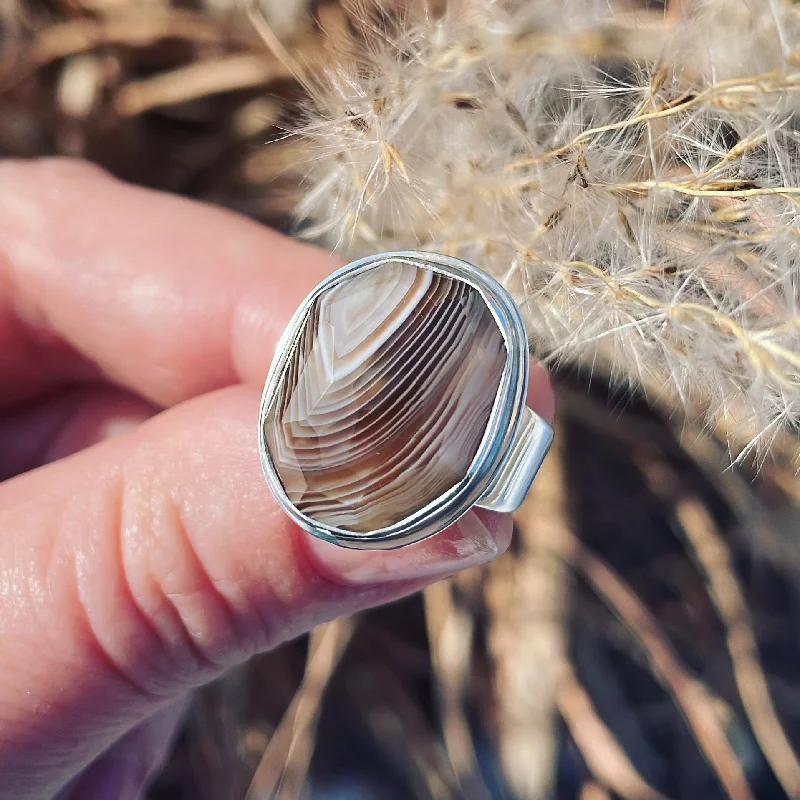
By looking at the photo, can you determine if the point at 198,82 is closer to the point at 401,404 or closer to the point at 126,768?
the point at 401,404

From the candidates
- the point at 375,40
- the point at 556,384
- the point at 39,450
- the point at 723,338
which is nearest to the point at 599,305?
the point at 723,338

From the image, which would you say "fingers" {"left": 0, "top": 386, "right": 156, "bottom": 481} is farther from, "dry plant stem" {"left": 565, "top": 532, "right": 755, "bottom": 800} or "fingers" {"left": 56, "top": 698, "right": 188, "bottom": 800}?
"dry plant stem" {"left": 565, "top": 532, "right": 755, "bottom": 800}

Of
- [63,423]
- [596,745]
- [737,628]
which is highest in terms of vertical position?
[63,423]

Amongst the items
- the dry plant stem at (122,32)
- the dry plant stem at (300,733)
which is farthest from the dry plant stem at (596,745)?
the dry plant stem at (122,32)

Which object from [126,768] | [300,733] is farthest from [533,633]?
[126,768]

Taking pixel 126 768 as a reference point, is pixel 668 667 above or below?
below

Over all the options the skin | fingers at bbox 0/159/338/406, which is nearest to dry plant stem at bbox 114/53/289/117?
fingers at bbox 0/159/338/406

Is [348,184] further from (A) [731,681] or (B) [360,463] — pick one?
(A) [731,681]
